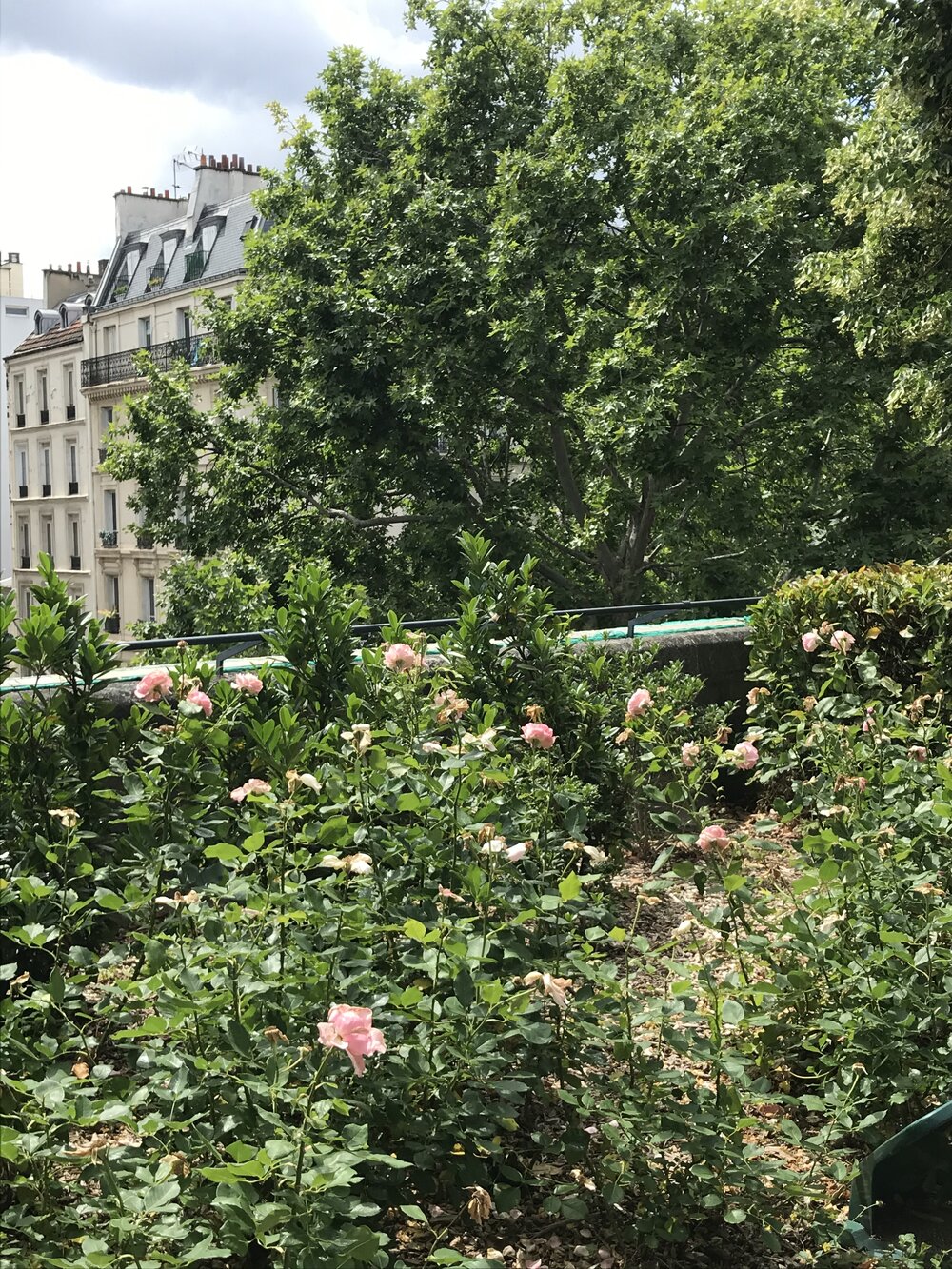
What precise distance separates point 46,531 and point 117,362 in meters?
9.56

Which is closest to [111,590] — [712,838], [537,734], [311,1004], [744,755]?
[744,755]

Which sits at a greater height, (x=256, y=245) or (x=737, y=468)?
(x=256, y=245)

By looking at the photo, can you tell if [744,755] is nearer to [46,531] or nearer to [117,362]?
[117,362]

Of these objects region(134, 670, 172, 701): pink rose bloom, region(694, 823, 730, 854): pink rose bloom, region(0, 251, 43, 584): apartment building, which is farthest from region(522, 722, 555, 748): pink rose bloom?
region(0, 251, 43, 584): apartment building

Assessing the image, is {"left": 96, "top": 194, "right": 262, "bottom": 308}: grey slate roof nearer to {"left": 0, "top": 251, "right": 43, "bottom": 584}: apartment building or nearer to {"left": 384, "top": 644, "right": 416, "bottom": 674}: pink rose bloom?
{"left": 0, "top": 251, "right": 43, "bottom": 584}: apartment building

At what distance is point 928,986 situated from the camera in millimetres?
3229

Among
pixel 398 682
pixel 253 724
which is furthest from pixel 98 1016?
pixel 398 682

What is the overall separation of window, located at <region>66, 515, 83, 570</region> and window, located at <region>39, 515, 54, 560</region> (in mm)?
1852

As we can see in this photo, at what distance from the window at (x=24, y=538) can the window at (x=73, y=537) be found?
4514mm

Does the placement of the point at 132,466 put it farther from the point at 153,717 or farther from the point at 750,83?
the point at 153,717

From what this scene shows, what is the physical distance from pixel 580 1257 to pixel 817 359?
1604 centimetres

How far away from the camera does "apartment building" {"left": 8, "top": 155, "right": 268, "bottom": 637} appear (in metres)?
46.7

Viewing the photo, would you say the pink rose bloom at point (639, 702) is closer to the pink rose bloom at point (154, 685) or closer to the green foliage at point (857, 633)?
the pink rose bloom at point (154, 685)

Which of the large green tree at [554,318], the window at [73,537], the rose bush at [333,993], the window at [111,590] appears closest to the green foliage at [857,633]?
the rose bush at [333,993]
